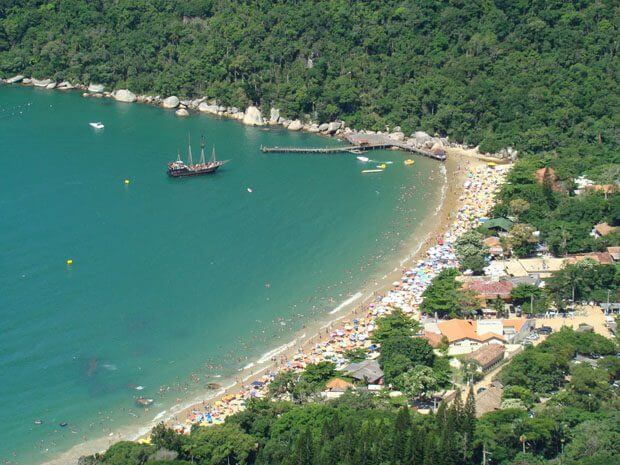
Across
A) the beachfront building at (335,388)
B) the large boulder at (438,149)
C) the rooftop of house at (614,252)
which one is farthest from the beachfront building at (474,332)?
the large boulder at (438,149)

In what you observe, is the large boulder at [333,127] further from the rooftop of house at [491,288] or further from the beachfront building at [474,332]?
the beachfront building at [474,332]

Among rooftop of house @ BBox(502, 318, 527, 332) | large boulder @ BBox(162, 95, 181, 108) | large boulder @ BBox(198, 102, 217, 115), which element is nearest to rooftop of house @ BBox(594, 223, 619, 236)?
rooftop of house @ BBox(502, 318, 527, 332)

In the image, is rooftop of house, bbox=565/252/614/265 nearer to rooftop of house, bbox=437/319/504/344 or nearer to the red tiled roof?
rooftop of house, bbox=437/319/504/344

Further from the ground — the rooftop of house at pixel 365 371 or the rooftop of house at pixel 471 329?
the rooftop of house at pixel 471 329

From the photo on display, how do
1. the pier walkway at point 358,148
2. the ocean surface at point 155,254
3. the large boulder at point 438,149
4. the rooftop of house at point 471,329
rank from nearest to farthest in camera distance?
the ocean surface at point 155,254
the rooftop of house at point 471,329
the large boulder at point 438,149
the pier walkway at point 358,148

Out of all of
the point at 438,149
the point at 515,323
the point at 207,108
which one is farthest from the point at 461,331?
the point at 207,108

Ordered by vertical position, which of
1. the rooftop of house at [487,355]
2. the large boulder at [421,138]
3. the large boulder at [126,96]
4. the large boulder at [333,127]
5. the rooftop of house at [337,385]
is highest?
the large boulder at [126,96]

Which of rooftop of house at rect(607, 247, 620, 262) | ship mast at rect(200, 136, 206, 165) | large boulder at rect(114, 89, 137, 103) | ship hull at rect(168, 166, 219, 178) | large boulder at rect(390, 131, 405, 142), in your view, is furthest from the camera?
large boulder at rect(114, 89, 137, 103)
